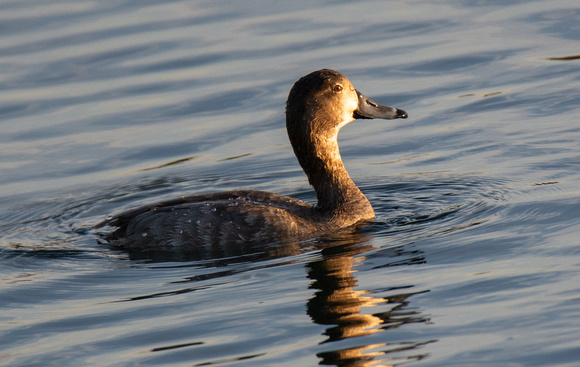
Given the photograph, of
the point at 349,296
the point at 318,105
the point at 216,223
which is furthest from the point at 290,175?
the point at 349,296

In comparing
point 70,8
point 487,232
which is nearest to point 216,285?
point 487,232

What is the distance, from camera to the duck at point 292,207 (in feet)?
27.9

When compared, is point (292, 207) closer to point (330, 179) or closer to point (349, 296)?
point (330, 179)

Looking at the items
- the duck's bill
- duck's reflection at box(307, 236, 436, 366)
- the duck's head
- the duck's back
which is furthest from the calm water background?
the duck's head

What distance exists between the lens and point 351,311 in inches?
258

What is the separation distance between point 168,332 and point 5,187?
15.5 feet

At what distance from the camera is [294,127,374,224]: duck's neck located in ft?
29.6

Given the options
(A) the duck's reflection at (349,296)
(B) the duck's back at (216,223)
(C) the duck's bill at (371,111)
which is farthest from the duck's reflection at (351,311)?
(C) the duck's bill at (371,111)

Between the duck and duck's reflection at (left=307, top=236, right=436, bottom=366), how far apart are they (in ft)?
3.12

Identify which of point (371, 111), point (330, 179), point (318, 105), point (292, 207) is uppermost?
point (318, 105)

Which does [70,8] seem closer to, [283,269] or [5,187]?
[5,187]

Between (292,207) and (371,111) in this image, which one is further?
(371,111)

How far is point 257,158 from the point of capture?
11.0 m

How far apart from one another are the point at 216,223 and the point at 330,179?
1.24 meters
